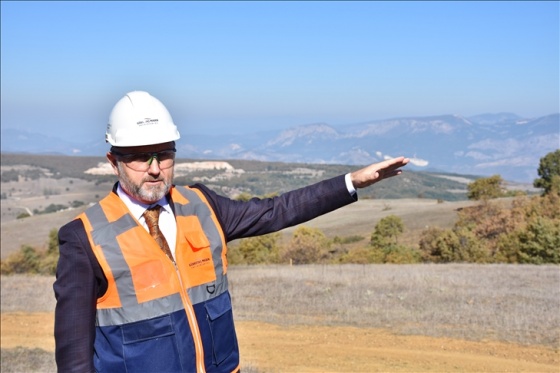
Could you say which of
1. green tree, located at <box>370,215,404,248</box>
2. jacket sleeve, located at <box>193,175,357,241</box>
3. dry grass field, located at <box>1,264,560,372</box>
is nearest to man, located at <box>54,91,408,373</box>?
jacket sleeve, located at <box>193,175,357,241</box>

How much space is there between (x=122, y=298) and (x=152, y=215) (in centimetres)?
43

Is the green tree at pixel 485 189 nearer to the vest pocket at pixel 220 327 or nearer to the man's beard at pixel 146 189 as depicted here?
the vest pocket at pixel 220 327

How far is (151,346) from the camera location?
104 inches

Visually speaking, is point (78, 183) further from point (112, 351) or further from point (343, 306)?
point (112, 351)

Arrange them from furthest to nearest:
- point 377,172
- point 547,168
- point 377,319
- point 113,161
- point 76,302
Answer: point 547,168, point 377,319, point 377,172, point 113,161, point 76,302

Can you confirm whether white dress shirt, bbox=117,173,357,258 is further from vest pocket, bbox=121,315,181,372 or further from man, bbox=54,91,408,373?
vest pocket, bbox=121,315,181,372

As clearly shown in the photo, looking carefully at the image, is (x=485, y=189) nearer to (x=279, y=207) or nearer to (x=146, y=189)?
(x=279, y=207)

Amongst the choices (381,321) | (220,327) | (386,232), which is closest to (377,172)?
(220,327)

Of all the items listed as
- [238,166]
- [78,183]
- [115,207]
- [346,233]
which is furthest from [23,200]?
[115,207]

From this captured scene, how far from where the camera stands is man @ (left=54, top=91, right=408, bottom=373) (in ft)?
8.59

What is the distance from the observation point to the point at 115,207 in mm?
2797

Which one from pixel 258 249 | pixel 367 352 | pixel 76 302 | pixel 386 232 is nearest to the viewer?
pixel 76 302

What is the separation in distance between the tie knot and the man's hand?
3.45 ft

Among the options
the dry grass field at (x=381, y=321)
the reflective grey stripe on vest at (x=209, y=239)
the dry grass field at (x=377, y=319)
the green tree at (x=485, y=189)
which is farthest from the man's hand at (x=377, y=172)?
the green tree at (x=485, y=189)
